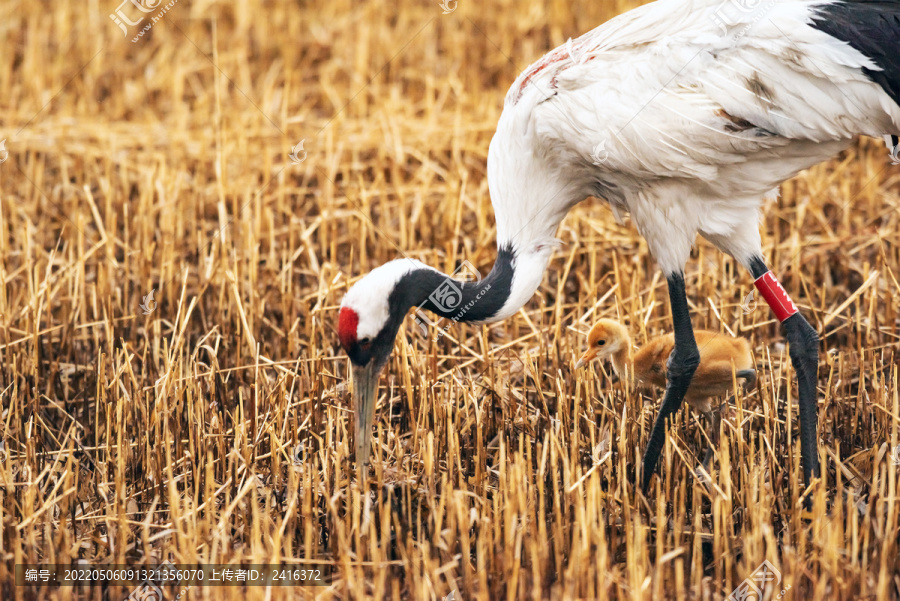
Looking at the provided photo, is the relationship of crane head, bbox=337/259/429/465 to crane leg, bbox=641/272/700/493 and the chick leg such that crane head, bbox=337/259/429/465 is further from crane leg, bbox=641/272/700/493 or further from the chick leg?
the chick leg

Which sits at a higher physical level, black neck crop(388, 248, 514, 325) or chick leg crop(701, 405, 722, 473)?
black neck crop(388, 248, 514, 325)

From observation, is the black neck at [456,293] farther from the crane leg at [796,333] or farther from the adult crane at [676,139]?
the crane leg at [796,333]

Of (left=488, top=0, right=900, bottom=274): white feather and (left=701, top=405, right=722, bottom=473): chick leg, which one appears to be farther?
(left=701, top=405, right=722, bottom=473): chick leg

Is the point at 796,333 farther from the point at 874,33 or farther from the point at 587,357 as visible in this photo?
the point at 874,33

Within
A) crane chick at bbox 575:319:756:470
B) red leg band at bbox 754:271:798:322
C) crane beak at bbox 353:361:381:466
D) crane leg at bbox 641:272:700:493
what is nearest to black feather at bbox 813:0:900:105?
red leg band at bbox 754:271:798:322

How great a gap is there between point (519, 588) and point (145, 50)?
6817 mm

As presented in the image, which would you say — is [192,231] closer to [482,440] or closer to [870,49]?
[482,440]

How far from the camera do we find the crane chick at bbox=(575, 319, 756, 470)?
4.21 metres

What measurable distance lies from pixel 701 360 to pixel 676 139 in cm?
97

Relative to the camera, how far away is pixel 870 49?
3.62 meters

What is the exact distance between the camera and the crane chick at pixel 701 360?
4.21m
